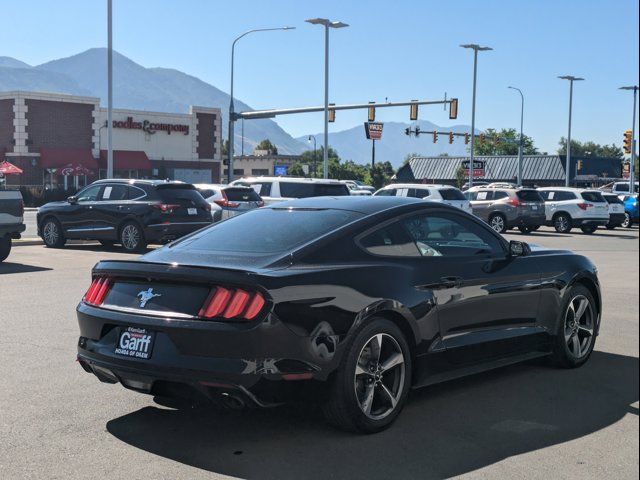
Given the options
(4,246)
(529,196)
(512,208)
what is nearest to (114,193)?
(4,246)

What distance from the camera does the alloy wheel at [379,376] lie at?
16.8 feet

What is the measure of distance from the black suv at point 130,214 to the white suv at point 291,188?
4482 mm

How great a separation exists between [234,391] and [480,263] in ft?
7.72

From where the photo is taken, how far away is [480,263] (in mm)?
6180

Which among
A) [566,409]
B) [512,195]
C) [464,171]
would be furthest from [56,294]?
[464,171]

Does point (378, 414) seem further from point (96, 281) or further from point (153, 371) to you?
point (96, 281)

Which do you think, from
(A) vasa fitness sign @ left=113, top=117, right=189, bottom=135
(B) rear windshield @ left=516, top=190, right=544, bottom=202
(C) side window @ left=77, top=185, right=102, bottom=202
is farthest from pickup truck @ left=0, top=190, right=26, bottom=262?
(A) vasa fitness sign @ left=113, top=117, right=189, bottom=135

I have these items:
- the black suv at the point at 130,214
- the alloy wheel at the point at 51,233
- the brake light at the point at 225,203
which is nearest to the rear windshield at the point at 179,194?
the black suv at the point at 130,214

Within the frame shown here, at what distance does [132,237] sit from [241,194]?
5.06 m

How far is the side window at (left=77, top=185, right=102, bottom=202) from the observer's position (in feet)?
62.5

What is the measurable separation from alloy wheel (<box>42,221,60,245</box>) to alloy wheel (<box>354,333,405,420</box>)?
50.8 ft

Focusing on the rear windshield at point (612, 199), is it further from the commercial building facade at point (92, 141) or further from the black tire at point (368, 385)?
the commercial building facade at point (92, 141)

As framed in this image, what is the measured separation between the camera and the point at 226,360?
470 cm

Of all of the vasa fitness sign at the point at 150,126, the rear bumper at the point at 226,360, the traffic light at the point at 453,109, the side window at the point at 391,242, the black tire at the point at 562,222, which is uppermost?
the traffic light at the point at 453,109
